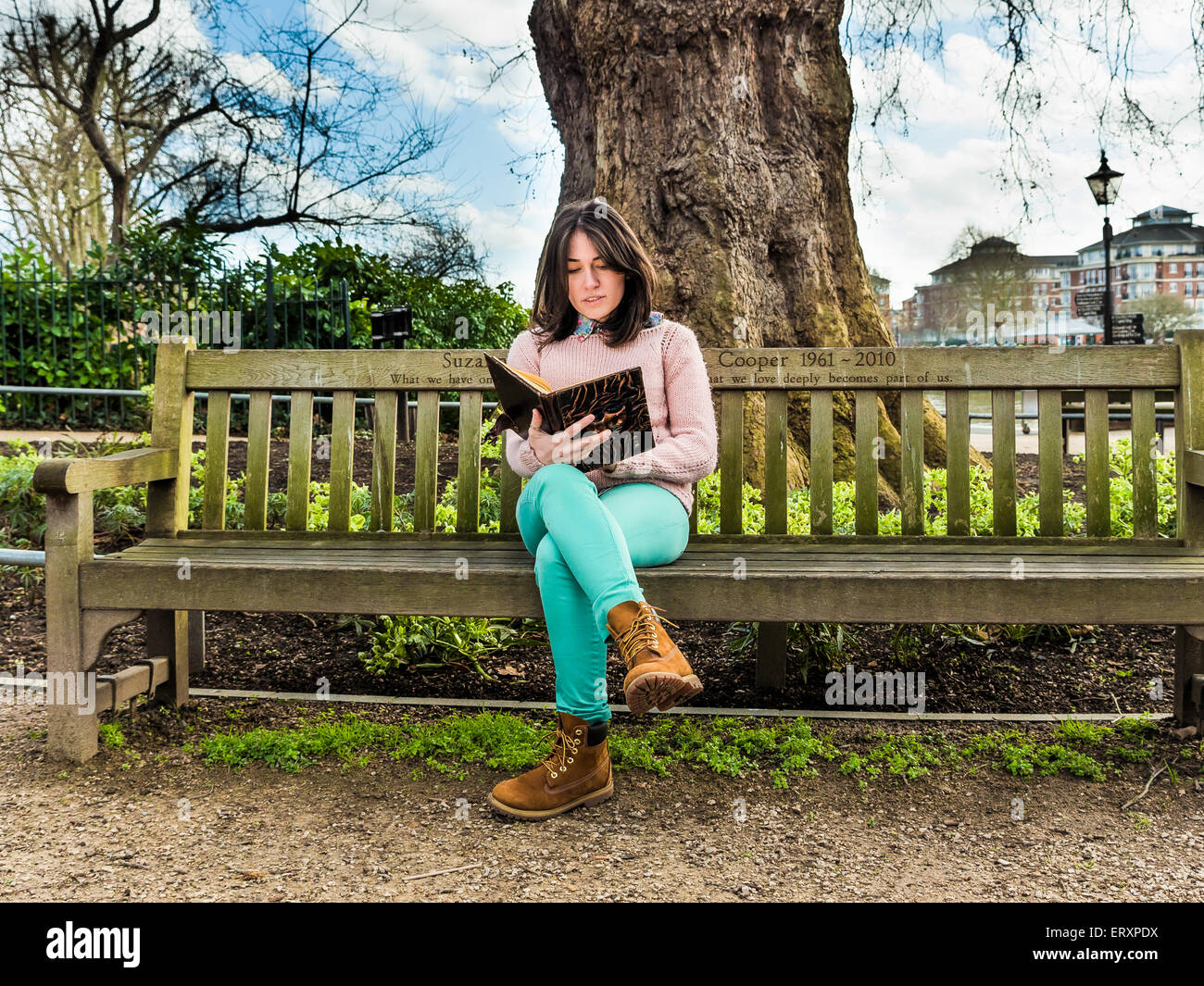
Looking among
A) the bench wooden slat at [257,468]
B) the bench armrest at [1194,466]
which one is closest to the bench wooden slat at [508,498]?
the bench wooden slat at [257,468]

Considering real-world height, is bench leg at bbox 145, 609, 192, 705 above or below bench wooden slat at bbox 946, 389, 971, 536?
below

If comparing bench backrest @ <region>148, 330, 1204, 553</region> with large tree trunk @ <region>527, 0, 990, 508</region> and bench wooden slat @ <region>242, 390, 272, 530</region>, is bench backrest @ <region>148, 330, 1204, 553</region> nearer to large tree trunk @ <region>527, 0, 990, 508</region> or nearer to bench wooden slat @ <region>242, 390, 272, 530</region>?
bench wooden slat @ <region>242, 390, 272, 530</region>

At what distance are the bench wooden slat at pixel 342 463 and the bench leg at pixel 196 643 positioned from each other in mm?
641

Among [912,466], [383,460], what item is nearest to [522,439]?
[383,460]

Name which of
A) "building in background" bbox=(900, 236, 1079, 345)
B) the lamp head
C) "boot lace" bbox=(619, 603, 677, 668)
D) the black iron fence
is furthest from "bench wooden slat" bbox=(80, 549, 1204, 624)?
"building in background" bbox=(900, 236, 1079, 345)

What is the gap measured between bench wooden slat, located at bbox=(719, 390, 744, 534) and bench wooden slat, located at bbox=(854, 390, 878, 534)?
1.20 ft

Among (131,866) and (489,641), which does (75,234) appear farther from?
(131,866)

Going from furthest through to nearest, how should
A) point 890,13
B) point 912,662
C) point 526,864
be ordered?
point 890,13, point 912,662, point 526,864

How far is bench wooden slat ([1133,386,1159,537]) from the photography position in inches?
131

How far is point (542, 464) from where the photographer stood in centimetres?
296

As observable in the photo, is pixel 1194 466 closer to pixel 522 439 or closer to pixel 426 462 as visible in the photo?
pixel 522 439

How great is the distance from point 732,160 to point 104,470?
3.24 metres
